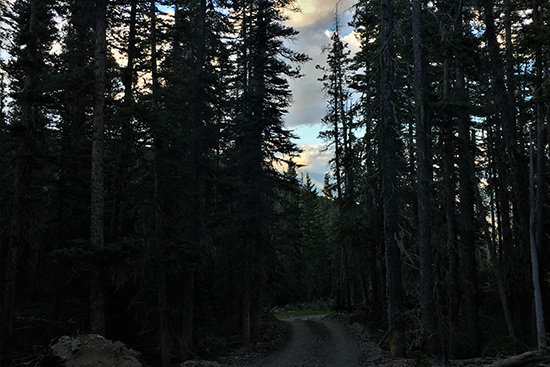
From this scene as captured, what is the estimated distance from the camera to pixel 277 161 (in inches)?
846

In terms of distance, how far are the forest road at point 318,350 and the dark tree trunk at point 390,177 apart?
4.01 metres

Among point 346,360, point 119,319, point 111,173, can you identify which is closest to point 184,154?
point 111,173

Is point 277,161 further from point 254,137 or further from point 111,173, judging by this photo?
point 111,173

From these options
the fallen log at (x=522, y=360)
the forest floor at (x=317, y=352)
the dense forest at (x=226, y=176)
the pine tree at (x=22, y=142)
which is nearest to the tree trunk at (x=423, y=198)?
the dense forest at (x=226, y=176)

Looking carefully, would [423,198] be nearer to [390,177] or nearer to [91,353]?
[390,177]

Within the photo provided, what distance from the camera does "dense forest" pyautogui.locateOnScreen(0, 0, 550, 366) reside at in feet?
39.8

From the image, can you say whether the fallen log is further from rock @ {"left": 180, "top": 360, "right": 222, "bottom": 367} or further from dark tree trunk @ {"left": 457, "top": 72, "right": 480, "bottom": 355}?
rock @ {"left": 180, "top": 360, "right": 222, "bottom": 367}

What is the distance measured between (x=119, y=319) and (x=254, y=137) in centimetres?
1113

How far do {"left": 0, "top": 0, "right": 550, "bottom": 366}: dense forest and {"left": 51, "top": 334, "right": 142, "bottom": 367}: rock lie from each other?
8.56ft

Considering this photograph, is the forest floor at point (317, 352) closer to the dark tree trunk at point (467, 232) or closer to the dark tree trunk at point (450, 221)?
the dark tree trunk at point (450, 221)

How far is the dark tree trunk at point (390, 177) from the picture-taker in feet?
38.8

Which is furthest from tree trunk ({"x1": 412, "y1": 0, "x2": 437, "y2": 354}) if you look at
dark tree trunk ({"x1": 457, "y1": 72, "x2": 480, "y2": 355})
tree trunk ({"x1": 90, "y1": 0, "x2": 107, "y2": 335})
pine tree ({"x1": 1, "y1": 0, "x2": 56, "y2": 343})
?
pine tree ({"x1": 1, "y1": 0, "x2": 56, "y2": 343})

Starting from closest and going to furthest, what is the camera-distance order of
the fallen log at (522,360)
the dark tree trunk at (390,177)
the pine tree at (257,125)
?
the fallen log at (522,360)
the dark tree trunk at (390,177)
the pine tree at (257,125)

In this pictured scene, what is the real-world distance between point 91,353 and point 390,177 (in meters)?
9.82
